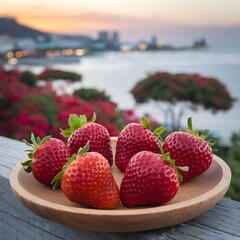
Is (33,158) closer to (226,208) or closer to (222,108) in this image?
(226,208)

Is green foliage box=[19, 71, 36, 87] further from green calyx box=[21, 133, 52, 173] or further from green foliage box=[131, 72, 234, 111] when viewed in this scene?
green calyx box=[21, 133, 52, 173]

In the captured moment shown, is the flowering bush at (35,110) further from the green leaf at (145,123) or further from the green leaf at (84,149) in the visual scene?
the green leaf at (84,149)

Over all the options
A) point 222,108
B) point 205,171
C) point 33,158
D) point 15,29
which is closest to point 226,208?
point 205,171

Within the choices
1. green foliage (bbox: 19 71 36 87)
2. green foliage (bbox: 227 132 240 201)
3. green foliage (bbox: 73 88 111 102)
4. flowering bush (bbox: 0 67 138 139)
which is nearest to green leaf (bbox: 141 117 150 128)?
green foliage (bbox: 227 132 240 201)

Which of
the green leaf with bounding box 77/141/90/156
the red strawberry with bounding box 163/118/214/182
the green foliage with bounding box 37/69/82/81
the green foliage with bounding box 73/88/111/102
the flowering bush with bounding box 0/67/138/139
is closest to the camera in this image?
the green leaf with bounding box 77/141/90/156

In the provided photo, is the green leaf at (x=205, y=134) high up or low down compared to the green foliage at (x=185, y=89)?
up

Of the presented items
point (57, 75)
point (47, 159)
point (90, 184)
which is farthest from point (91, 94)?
point (90, 184)

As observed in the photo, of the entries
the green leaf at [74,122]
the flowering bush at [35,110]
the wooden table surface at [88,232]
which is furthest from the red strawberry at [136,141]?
the flowering bush at [35,110]
